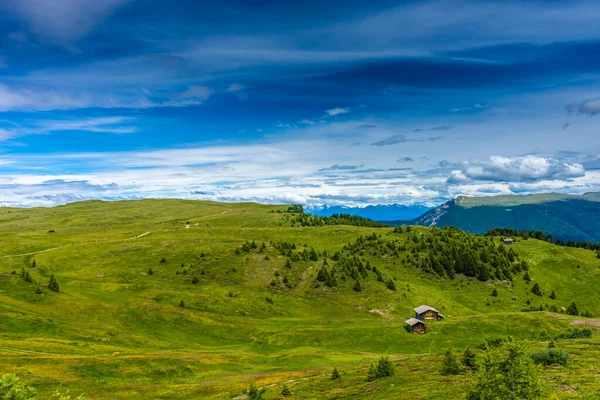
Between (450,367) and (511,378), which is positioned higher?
(511,378)

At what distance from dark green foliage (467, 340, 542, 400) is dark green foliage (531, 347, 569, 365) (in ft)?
131

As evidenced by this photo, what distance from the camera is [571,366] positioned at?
59.6m

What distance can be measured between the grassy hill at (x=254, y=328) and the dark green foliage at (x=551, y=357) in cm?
265

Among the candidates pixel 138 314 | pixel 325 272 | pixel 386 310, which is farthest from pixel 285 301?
pixel 138 314

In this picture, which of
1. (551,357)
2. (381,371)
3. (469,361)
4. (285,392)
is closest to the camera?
(285,392)

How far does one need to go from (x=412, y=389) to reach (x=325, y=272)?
123983 millimetres

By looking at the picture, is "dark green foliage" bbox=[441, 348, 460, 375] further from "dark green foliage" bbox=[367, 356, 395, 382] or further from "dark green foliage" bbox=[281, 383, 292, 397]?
"dark green foliage" bbox=[281, 383, 292, 397]

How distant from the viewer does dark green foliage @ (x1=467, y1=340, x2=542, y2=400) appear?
1221 inches

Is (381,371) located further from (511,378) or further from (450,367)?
(511,378)

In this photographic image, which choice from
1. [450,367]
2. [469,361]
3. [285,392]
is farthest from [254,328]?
[450,367]

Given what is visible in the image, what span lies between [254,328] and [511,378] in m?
95.3

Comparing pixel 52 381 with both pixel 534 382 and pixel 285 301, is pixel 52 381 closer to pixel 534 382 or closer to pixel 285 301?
pixel 534 382

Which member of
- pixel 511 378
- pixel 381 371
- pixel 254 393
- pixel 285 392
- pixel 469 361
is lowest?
pixel 285 392

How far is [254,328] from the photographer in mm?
117250
